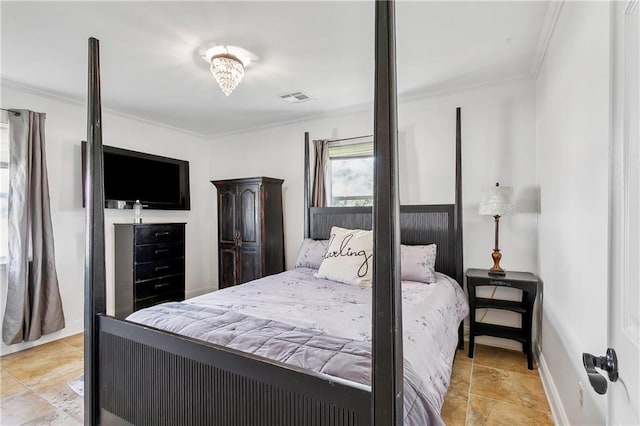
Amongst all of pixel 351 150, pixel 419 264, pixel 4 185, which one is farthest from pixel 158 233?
pixel 419 264

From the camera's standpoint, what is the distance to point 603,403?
1.17m

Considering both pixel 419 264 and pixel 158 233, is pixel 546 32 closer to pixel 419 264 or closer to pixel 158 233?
pixel 419 264

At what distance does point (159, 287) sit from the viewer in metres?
3.66

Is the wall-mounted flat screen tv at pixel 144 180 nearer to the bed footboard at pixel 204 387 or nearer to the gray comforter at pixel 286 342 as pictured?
the gray comforter at pixel 286 342

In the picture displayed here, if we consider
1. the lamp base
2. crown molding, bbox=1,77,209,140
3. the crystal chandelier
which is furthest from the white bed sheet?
crown molding, bbox=1,77,209,140

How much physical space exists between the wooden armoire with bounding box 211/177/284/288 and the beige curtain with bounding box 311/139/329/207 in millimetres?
543

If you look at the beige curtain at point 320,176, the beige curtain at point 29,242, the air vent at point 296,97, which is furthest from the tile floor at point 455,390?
the air vent at point 296,97

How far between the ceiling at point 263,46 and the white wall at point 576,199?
1.45ft

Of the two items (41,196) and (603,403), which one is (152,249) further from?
(603,403)

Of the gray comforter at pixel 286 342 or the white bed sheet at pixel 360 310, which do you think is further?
the white bed sheet at pixel 360 310

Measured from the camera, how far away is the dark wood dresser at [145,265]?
342 cm


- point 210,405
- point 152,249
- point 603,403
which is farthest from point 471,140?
point 152,249

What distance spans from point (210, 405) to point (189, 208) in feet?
11.8

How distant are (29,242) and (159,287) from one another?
127 cm
